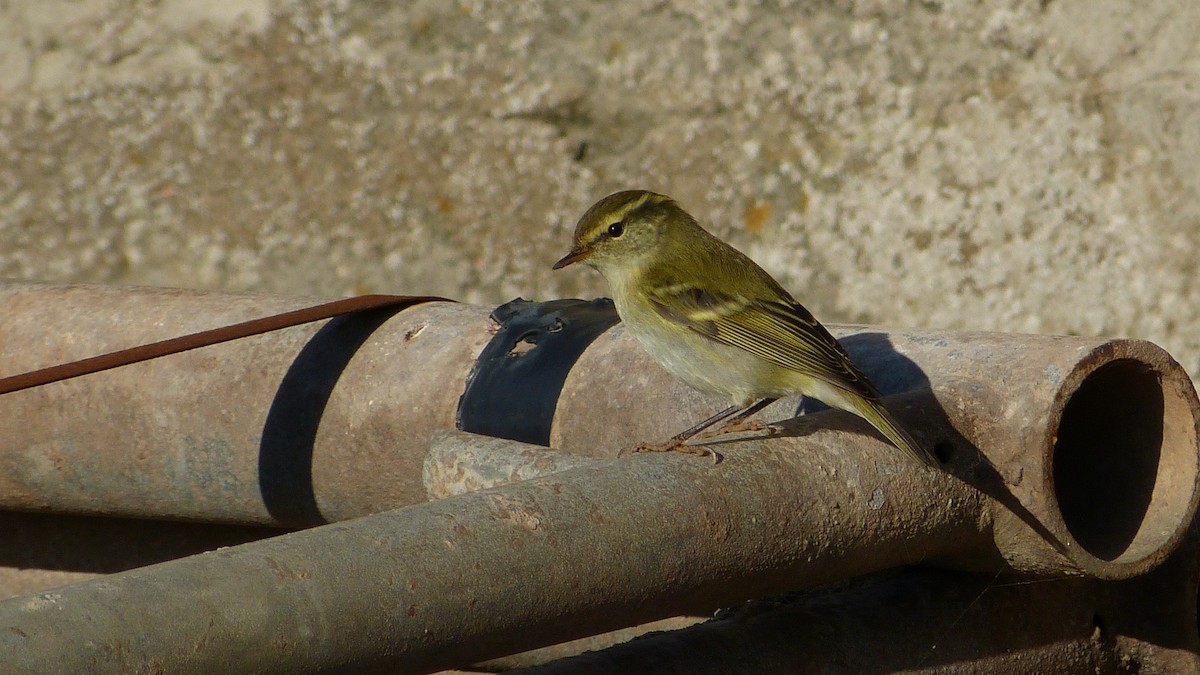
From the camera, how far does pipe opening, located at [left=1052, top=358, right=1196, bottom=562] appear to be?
235cm

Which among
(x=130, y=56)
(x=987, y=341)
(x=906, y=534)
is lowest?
(x=906, y=534)

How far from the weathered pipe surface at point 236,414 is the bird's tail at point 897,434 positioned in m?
0.81

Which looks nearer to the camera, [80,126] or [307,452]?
[307,452]

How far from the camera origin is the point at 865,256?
4.46 metres

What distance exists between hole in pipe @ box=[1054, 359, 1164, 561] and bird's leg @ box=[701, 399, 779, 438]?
589mm

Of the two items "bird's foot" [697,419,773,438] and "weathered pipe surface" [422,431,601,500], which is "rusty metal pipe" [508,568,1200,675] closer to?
"weathered pipe surface" [422,431,601,500]

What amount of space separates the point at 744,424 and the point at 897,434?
0.66m

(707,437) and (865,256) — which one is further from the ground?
(865,256)

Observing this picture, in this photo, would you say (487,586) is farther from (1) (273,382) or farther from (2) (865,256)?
(2) (865,256)

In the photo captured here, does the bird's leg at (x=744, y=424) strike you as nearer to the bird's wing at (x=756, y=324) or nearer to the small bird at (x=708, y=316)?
the small bird at (x=708, y=316)

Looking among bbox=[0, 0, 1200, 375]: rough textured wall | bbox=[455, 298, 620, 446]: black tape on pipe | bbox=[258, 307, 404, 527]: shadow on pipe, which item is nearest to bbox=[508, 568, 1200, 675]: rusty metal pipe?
bbox=[455, 298, 620, 446]: black tape on pipe

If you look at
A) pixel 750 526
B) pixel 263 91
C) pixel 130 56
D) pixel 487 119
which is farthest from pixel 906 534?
pixel 130 56

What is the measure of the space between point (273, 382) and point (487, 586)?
4.17 ft

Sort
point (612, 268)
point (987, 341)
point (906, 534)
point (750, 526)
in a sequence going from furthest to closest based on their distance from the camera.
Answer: point (612, 268) < point (987, 341) < point (906, 534) < point (750, 526)
